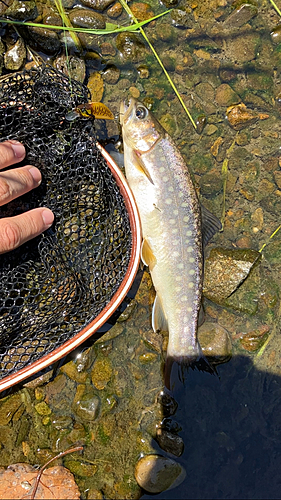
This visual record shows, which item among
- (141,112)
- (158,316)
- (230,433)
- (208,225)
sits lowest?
(230,433)

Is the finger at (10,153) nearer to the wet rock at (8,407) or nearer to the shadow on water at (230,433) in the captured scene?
the wet rock at (8,407)

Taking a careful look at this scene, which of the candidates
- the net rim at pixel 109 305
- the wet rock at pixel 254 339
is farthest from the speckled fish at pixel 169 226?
the wet rock at pixel 254 339

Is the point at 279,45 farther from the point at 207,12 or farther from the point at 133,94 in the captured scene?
the point at 133,94

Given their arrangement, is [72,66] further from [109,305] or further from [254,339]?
[254,339]

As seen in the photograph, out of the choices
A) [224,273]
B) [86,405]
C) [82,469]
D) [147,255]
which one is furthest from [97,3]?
[82,469]

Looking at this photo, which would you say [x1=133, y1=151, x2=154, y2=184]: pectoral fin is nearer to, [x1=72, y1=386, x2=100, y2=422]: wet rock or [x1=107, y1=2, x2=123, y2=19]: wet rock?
[x1=107, y1=2, x2=123, y2=19]: wet rock

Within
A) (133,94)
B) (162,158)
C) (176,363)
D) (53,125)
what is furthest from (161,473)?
(133,94)

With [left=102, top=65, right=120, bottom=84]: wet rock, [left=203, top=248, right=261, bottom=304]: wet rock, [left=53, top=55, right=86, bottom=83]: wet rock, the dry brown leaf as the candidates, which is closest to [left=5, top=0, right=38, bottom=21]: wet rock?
[left=53, top=55, right=86, bottom=83]: wet rock
